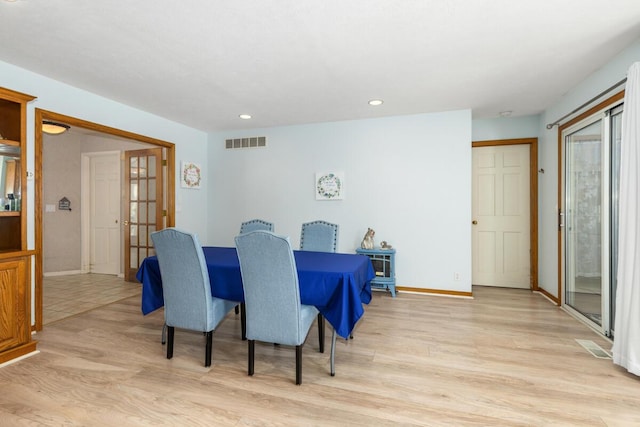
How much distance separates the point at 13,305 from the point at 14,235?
0.57 metres

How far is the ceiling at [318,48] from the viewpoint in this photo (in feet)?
6.48

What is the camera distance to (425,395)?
194 cm

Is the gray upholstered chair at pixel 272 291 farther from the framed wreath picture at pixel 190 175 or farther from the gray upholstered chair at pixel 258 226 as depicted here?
the framed wreath picture at pixel 190 175

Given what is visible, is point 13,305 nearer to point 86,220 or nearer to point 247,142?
point 247,142

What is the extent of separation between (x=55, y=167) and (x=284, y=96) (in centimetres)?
475

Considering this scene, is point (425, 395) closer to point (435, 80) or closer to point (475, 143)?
point (435, 80)

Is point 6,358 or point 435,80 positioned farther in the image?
point 435,80

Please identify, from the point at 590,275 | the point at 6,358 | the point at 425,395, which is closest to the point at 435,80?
the point at 590,275

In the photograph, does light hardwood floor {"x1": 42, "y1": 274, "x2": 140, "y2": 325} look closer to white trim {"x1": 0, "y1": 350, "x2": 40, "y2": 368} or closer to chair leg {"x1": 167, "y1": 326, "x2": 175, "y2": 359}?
white trim {"x1": 0, "y1": 350, "x2": 40, "y2": 368}

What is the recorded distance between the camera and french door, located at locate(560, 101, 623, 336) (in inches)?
109

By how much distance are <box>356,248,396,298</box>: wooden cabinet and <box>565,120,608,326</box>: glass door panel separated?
6.53ft

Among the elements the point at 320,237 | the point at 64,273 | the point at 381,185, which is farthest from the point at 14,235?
the point at 381,185

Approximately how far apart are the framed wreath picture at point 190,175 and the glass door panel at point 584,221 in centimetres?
514

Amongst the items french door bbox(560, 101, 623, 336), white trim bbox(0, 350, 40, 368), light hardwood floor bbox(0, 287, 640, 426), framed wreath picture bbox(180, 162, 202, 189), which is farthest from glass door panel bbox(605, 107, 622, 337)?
framed wreath picture bbox(180, 162, 202, 189)
